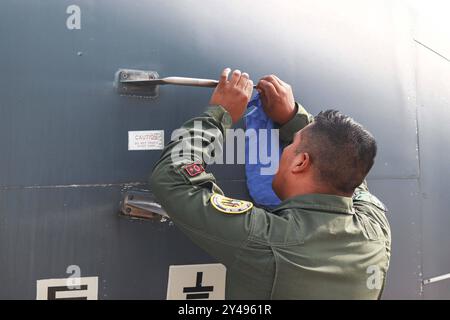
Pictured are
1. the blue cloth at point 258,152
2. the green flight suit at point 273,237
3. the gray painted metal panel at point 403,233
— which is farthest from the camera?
the gray painted metal panel at point 403,233

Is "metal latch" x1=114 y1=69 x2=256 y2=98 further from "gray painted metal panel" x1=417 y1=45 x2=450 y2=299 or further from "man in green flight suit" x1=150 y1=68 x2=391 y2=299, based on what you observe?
"gray painted metal panel" x1=417 y1=45 x2=450 y2=299

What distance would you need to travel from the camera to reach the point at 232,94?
56.3 inches

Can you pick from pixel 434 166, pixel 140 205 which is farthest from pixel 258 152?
pixel 434 166

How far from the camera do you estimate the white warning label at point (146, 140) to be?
144 cm

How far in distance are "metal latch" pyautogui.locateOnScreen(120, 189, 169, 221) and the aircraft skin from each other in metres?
0.02

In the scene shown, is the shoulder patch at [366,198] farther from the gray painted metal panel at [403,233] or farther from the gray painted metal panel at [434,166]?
the gray painted metal panel at [434,166]

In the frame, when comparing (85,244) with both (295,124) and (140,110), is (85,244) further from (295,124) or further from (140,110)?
(295,124)

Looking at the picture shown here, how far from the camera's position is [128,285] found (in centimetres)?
145

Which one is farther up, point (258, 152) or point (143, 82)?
point (143, 82)

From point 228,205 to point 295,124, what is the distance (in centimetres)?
39

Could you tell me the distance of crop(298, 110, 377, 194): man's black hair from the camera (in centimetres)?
133

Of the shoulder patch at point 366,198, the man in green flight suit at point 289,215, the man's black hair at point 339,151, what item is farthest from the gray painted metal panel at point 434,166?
the man's black hair at point 339,151

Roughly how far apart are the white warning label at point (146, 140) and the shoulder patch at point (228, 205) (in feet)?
0.84
